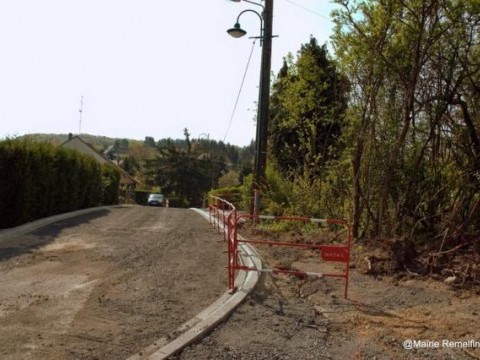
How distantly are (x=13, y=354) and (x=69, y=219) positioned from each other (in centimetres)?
1156

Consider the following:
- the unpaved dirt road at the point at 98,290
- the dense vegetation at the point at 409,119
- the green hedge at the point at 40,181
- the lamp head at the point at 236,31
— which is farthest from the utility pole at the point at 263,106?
the green hedge at the point at 40,181

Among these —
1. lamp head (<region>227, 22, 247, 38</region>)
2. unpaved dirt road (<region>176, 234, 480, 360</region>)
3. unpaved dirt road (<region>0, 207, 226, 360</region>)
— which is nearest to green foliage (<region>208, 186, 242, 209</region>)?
lamp head (<region>227, 22, 247, 38</region>)

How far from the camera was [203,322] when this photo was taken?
4.97 m

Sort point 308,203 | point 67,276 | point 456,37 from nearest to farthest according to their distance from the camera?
point 67,276 → point 456,37 → point 308,203

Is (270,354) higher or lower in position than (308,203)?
lower

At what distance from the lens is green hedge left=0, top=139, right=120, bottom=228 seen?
12117mm

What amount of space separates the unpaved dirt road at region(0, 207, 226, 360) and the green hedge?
1734mm

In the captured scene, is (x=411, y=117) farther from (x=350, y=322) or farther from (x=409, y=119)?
(x=350, y=322)

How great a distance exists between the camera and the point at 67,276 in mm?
6898

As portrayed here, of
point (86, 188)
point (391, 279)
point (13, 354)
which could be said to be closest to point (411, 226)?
point (391, 279)

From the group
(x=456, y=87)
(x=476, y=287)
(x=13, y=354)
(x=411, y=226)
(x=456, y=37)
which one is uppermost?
(x=456, y=37)

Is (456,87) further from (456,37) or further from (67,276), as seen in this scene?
(67,276)

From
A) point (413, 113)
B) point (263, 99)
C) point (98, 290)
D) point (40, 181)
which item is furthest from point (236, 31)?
point (98, 290)

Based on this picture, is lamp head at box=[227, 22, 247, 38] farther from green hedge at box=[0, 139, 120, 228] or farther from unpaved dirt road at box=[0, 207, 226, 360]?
green hedge at box=[0, 139, 120, 228]
